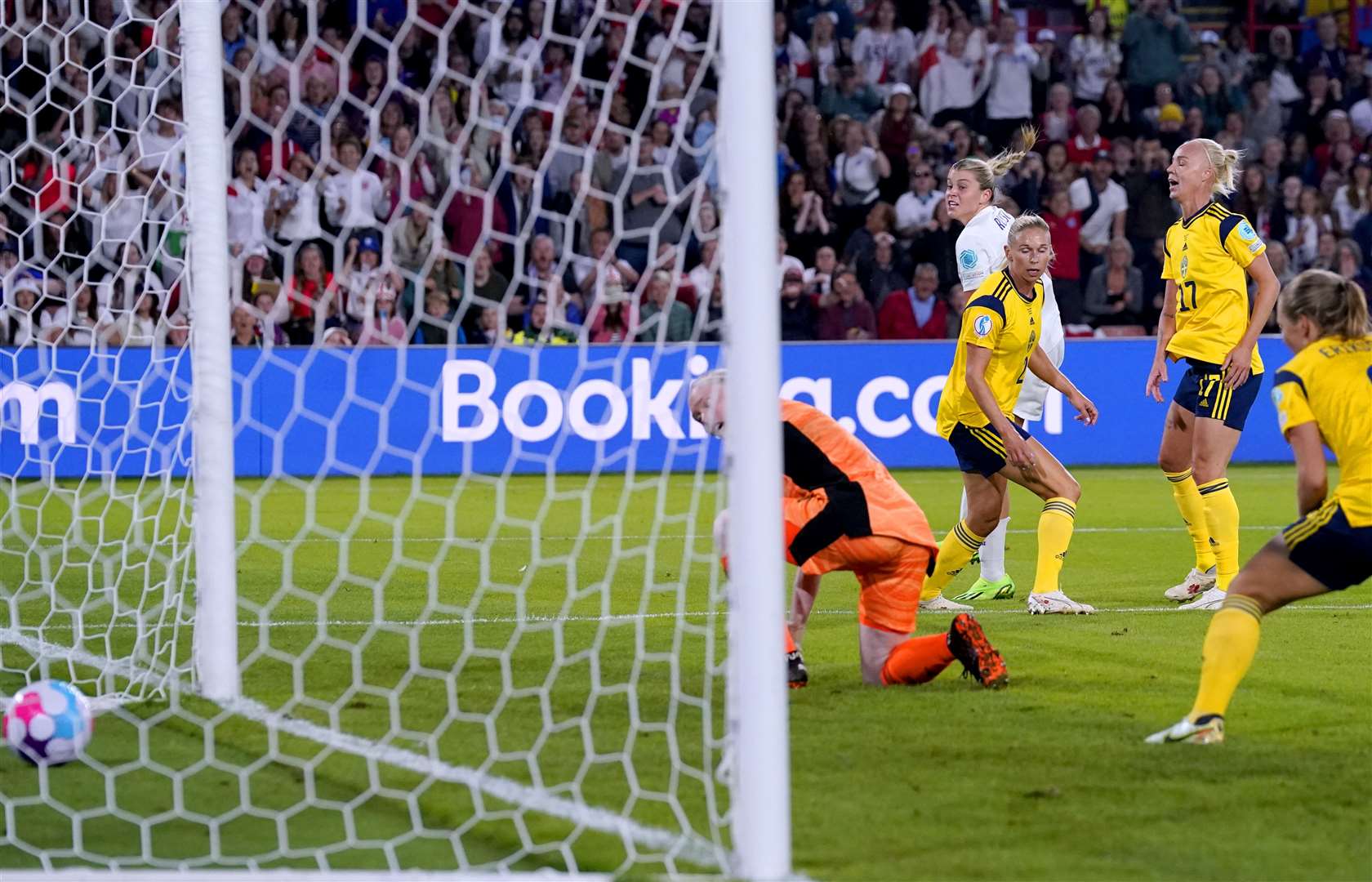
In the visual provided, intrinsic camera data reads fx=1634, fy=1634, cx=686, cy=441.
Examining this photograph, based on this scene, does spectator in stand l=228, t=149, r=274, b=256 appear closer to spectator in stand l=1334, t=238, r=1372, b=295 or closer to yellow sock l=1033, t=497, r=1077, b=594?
yellow sock l=1033, t=497, r=1077, b=594

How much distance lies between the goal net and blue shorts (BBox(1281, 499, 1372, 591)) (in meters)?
1.52

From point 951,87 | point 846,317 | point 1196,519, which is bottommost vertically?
point 1196,519

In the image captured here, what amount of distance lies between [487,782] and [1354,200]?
45.6 ft

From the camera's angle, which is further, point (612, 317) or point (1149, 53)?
point (1149, 53)

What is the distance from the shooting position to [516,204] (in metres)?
6.17

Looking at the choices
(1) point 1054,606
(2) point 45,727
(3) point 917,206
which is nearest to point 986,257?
(1) point 1054,606

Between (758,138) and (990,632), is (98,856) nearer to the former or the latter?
(758,138)

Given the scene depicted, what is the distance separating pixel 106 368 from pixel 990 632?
227 inches

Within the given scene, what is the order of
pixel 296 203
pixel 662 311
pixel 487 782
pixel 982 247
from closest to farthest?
pixel 487 782 < pixel 662 311 < pixel 982 247 < pixel 296 203

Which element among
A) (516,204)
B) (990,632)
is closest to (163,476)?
(516,204)

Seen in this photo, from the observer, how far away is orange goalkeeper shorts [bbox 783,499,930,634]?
4906mm

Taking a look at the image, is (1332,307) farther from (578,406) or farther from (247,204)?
(578,406)

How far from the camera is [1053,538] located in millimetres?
6426

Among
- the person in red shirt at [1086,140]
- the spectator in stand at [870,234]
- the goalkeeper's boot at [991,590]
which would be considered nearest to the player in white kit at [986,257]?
the goalkeeper's boot at [991,590]
